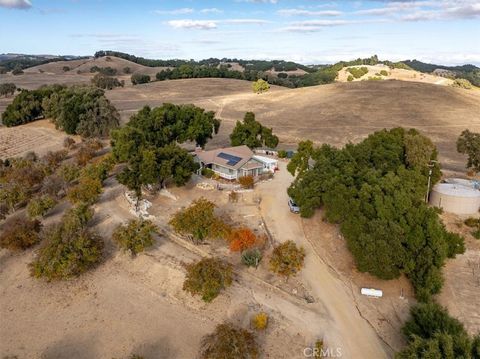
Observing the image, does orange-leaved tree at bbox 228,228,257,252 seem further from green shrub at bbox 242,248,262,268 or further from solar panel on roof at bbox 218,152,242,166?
solar panel on roof at bbox 218,152,242,166

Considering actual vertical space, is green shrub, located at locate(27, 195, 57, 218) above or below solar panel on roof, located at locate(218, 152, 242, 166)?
below

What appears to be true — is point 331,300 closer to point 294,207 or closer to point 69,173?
point 294,207

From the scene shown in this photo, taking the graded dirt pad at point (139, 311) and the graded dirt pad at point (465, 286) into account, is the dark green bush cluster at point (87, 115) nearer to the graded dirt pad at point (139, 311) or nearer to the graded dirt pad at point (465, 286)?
the graded dirt pad at point (139, 311)

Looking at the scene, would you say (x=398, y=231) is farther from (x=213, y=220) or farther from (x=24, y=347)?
(x=24, y=347)

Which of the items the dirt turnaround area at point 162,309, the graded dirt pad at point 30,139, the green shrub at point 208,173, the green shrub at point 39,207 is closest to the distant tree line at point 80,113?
the graded dirt pad at point 30,139

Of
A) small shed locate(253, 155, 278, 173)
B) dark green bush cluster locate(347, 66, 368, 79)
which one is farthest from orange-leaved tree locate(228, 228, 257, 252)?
dark green bush cluster locate(347, 66, 368, 79)

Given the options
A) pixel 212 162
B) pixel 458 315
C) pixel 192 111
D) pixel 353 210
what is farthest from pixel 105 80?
pixel 458 315

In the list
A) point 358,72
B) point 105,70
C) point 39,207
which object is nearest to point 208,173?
point 39,207
